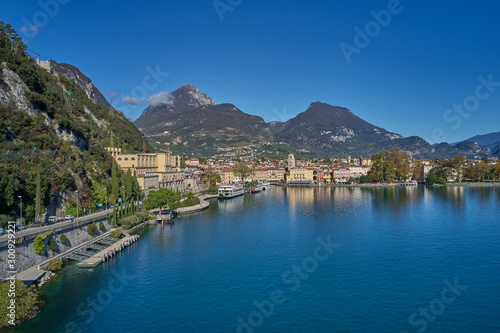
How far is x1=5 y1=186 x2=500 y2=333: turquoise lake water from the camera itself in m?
15.8

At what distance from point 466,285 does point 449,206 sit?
3562 cm

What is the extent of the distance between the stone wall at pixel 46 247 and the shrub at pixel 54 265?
0.86 metres

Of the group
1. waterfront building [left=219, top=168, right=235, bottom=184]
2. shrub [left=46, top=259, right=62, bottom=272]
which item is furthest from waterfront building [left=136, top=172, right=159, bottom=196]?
waterfront building [left=219, top=168, right=235, bottom=184]

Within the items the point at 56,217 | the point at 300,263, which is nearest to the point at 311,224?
the point at 300,263

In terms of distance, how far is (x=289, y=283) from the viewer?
20469 mm

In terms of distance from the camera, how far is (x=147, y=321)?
52.2 ft

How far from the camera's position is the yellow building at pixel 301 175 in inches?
4163

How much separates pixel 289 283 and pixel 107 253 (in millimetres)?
13268

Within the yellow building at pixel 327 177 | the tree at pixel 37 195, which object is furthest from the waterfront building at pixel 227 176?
the tree at pixel 37 195

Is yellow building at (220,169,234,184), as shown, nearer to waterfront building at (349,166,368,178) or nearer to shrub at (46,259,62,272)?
waterfront building at (349,166,368,178)

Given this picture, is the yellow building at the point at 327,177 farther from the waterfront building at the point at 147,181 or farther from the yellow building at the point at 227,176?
the waterfront building at the point at 147,181

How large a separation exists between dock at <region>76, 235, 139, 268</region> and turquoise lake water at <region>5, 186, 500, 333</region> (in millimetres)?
584

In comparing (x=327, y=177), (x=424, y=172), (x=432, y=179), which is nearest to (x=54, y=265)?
(x=327, y=177)

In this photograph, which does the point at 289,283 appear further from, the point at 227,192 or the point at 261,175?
the point at 261,175
